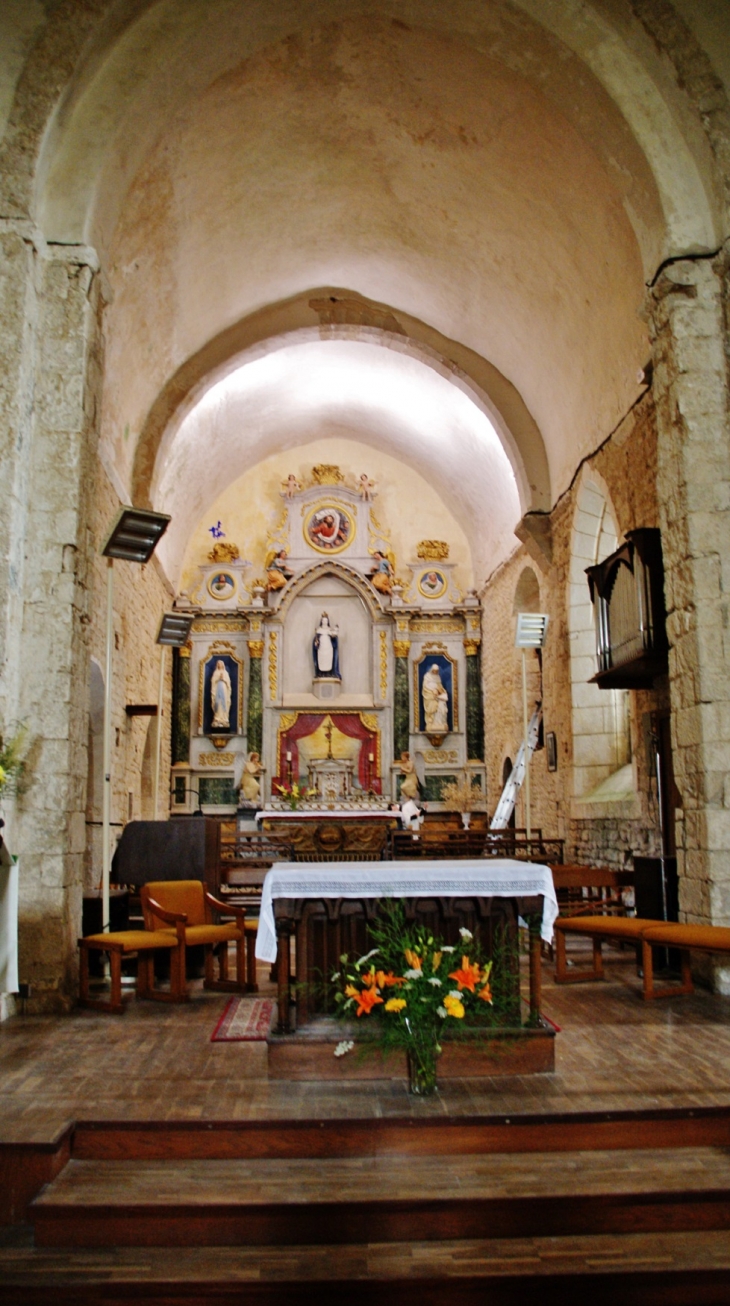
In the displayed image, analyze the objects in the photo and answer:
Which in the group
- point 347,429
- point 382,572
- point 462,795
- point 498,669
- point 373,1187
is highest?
point 347,429

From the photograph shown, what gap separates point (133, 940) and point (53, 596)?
2.26 meters

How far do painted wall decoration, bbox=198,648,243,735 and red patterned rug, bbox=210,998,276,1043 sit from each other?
1079 cm

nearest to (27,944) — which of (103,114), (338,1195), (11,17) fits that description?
(338,1195)

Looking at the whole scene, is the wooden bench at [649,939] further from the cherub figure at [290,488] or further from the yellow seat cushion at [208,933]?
the cherub figure at [290,488]

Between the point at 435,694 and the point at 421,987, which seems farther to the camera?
the point at 435,694

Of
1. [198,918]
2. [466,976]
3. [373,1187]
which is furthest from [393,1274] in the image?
[198,918]

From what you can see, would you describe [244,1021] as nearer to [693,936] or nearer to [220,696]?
[693,936]

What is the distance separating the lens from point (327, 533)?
1794cm

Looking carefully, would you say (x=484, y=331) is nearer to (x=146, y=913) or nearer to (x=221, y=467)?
(x=221, y=467)

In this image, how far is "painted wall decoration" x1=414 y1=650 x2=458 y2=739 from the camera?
17.2 meters

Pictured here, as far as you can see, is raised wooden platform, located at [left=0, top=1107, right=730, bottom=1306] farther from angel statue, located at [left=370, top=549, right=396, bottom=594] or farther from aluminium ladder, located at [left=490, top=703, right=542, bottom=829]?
angel statue, located at [left=370, top=549, right=396, bottom=594]

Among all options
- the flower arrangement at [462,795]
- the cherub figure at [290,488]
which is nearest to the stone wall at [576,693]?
the flower arrangement at [462,795]

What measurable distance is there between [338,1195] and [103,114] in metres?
7.01

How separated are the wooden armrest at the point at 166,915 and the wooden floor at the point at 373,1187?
1557mm
